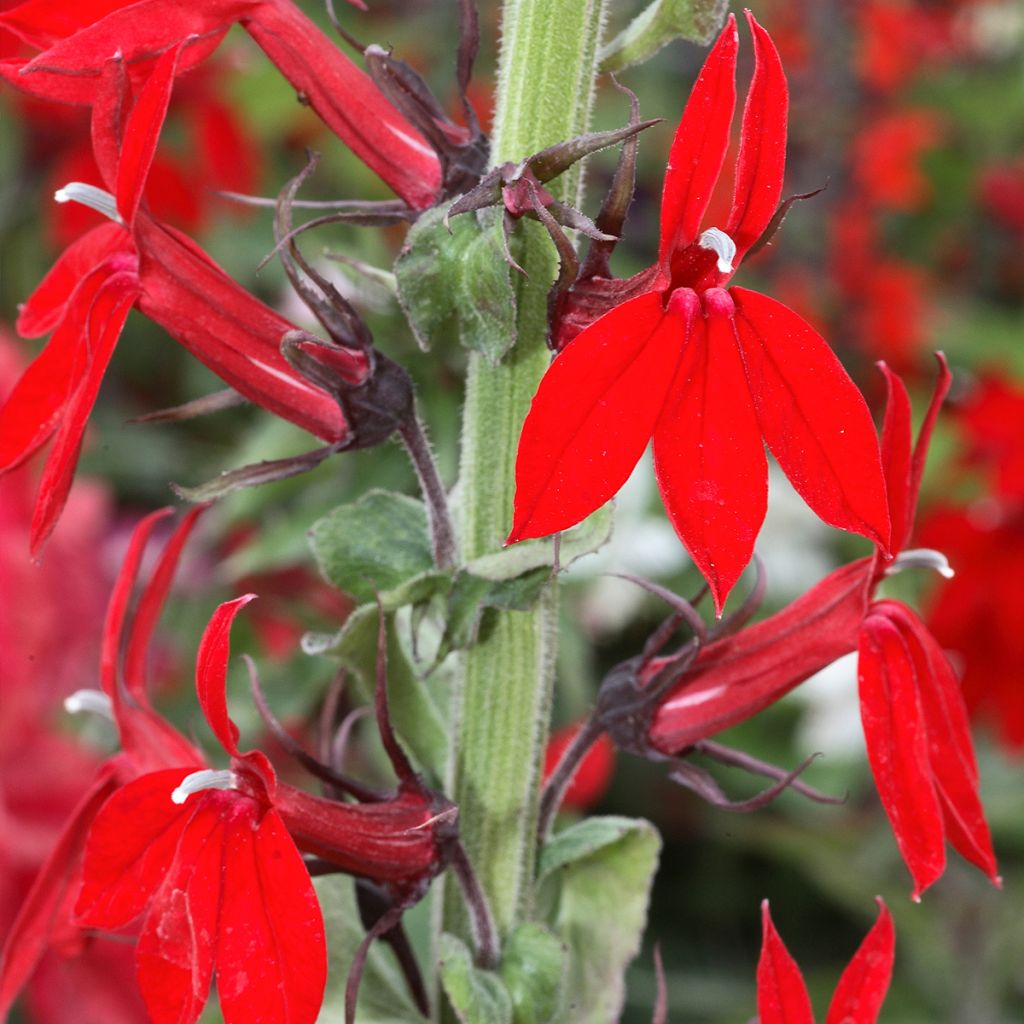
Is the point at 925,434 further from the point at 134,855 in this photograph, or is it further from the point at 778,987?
the point at 134,855

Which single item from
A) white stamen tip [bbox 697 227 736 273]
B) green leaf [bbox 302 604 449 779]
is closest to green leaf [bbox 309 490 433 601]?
green leaf [bbox 302 604 449 779]

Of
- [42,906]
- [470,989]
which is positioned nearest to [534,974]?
[470,989]

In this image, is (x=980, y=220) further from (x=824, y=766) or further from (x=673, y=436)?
(x=673, y=436)

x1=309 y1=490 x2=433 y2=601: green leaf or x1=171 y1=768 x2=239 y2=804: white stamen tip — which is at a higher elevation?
x1=309 y1=490 x2=433 y2=601: green leaf

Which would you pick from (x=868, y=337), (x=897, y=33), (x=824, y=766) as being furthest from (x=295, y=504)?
(x=897, y=33)

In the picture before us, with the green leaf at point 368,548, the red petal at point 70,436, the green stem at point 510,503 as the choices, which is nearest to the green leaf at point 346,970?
the green stem at point 510,503

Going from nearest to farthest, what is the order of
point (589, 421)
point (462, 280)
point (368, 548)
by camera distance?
1. point (589, 421)
2. point (462, 280)
3. point (368, 548)

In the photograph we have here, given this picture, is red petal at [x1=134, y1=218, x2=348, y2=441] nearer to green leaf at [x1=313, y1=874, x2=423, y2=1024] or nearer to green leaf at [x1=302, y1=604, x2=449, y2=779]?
green leaf at [x1=302, y1=604, x2=449, y2=779]

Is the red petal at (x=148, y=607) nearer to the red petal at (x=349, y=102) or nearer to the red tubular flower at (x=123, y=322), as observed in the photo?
the red tubular flower at (x=123, y=322)
